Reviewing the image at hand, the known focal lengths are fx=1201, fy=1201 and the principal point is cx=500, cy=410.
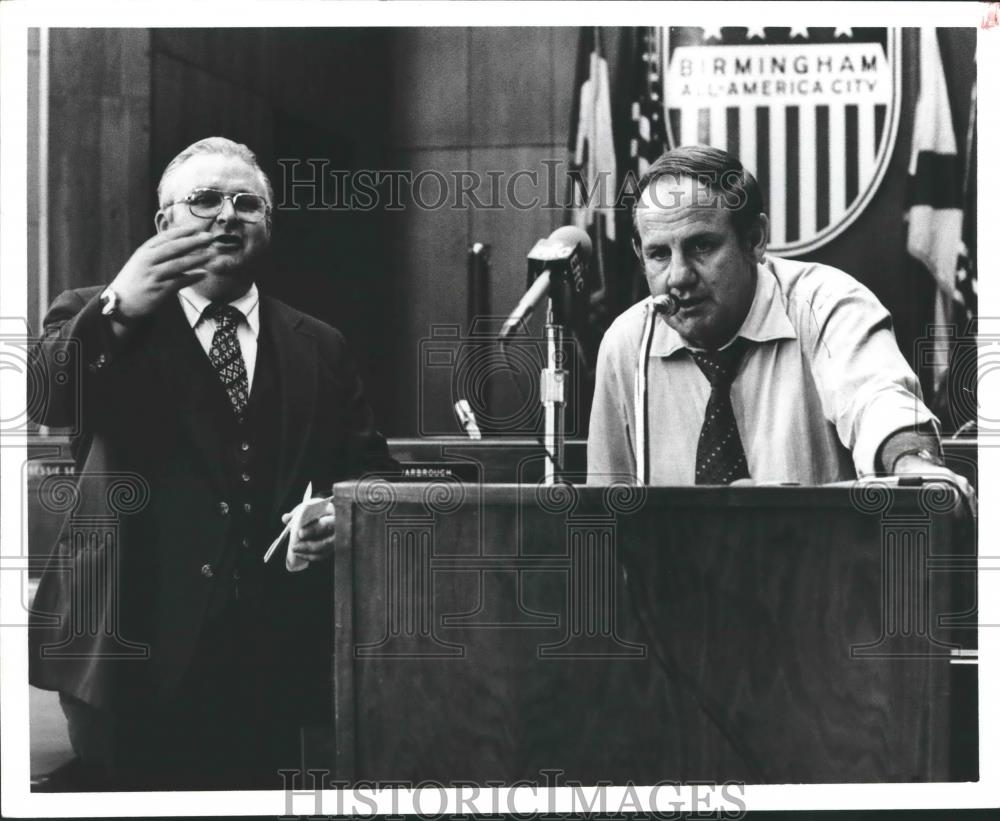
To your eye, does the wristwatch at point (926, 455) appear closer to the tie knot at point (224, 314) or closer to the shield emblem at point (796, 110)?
the shield emblem at point (796, 110)

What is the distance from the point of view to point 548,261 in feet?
12.1

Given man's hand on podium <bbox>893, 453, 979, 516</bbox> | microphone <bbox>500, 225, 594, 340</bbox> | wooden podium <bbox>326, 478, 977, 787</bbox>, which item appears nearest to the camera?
wooden podium <bbox>326, 478, 977, 787</bbox>

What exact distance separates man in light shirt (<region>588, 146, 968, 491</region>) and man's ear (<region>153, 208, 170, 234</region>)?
141 centimetres

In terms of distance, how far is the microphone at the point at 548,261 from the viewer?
3.70 meters

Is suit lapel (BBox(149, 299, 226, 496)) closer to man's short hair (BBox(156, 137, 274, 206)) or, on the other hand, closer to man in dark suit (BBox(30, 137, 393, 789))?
man in dark suit (BBox(30, 137, 393, 789))

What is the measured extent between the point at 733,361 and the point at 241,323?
1.56 metres

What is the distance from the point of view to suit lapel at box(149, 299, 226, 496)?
146 inches

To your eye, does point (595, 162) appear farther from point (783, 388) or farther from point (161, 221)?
point (161, 221)

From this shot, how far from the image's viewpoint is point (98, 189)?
12.3 ft

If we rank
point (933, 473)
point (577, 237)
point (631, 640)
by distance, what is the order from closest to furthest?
point (631, 640) → point (933, 473) → point (577, 237)

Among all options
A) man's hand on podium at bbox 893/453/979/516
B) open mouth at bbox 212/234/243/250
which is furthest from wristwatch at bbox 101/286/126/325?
man's hand on podium at bbox 893/453/979/516

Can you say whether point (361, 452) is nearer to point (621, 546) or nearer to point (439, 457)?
point (439, 457)

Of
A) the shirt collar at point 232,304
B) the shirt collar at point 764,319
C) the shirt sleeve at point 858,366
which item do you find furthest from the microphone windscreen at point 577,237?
the shirt collar at point 232,304

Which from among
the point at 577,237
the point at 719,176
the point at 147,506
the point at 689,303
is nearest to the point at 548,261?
the point at 577,237
